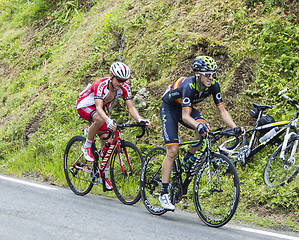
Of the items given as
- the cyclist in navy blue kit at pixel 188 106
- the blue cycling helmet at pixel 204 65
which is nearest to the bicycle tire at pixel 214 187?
the cyclist in navy blue kit at pixel 188 106

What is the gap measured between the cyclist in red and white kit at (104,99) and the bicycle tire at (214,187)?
1.44 meters

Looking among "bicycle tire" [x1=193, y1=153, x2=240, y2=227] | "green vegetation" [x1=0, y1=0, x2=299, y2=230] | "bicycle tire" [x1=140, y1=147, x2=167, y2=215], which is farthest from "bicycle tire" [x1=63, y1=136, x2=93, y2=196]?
"bicycle tire" [x1=193, y1=153, x2=240, y2=227]

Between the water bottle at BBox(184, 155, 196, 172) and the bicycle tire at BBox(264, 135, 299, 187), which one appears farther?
the bicycle tire at BBox(264, 135, 299, 187)

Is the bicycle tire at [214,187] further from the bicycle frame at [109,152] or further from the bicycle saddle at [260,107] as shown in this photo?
the bicycle saddle at [260,107]

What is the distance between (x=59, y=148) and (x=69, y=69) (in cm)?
374

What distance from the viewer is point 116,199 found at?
8250 mm

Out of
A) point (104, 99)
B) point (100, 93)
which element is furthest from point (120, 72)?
point (104, 99)

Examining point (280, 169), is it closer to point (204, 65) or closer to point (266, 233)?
point (266, 233)

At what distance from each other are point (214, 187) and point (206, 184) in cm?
13

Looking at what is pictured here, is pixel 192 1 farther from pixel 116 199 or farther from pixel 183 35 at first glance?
pixel 116 199

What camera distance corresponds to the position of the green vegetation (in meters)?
9.05

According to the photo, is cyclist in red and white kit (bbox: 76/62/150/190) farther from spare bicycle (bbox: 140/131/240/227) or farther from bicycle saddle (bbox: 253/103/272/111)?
bicycle saddle (bbox: 253/103/272/111)

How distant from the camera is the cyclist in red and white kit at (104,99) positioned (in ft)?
24.4

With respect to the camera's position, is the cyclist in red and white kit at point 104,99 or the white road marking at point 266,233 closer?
the white road marking at point 266,233
